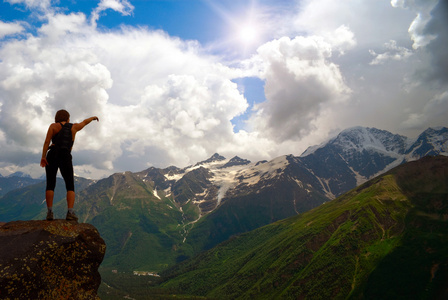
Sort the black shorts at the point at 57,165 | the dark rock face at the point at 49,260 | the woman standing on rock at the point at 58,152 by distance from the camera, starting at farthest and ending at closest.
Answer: the black shorts at the point at 57,165 < the woman standing on rock at the point at 58,152 < the dark rock face at the point at 49,260

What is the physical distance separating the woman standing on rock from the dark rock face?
6.09ft

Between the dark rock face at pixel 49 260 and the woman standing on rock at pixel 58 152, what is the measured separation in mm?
1856

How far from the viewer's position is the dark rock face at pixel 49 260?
30.7ft

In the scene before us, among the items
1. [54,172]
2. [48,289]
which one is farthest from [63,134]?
[48,289]

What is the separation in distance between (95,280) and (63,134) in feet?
23.4

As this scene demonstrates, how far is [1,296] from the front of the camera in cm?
876

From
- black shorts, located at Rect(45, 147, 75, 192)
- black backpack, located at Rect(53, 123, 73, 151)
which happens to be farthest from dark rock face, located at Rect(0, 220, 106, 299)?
black backpack, located at Rect(53, 123, 73, 151)

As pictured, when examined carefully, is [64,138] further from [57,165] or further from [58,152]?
[57,165]

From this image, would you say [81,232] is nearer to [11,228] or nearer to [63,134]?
[11,228]

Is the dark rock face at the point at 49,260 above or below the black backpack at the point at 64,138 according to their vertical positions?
below

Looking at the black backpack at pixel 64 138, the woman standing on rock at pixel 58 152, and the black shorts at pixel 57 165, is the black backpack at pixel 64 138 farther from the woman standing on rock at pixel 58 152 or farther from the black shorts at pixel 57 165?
the black shorts at pixel 57 165

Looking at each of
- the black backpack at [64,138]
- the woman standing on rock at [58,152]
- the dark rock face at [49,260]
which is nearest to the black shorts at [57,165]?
the woman standing on rock at [58,152]

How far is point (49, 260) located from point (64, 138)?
19.1 feet

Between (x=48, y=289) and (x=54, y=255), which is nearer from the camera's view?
(x=48, y=289)
